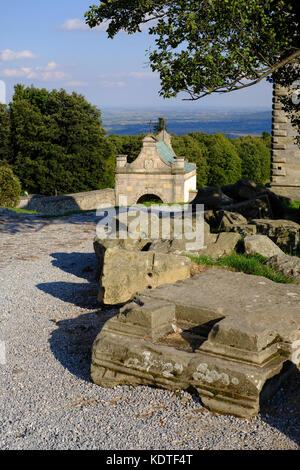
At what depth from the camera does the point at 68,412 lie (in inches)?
204

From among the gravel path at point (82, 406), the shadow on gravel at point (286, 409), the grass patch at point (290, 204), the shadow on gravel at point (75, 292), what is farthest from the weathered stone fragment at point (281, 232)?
the grass patch at point (290, 204)

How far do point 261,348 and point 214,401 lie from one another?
72 centimetres

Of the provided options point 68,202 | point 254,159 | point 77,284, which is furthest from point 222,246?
point 254,159

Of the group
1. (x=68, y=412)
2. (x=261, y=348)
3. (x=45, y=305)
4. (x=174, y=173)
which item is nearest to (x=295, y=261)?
(x=261, y=348)

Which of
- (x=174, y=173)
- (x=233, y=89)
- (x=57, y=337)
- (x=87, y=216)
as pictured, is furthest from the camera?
(x=174, y=173)

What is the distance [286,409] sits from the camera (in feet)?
16.5

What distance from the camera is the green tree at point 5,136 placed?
48.5m

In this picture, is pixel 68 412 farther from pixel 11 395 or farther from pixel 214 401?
pixel 214 401

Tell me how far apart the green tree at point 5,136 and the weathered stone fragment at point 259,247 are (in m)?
42.0

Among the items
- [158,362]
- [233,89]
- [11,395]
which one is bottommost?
[11,395]

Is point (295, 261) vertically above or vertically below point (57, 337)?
above

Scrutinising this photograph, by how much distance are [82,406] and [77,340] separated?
73.0 inches

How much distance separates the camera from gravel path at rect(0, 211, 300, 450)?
15.2 ft

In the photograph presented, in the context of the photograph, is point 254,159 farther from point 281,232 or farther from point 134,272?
point 134,272
